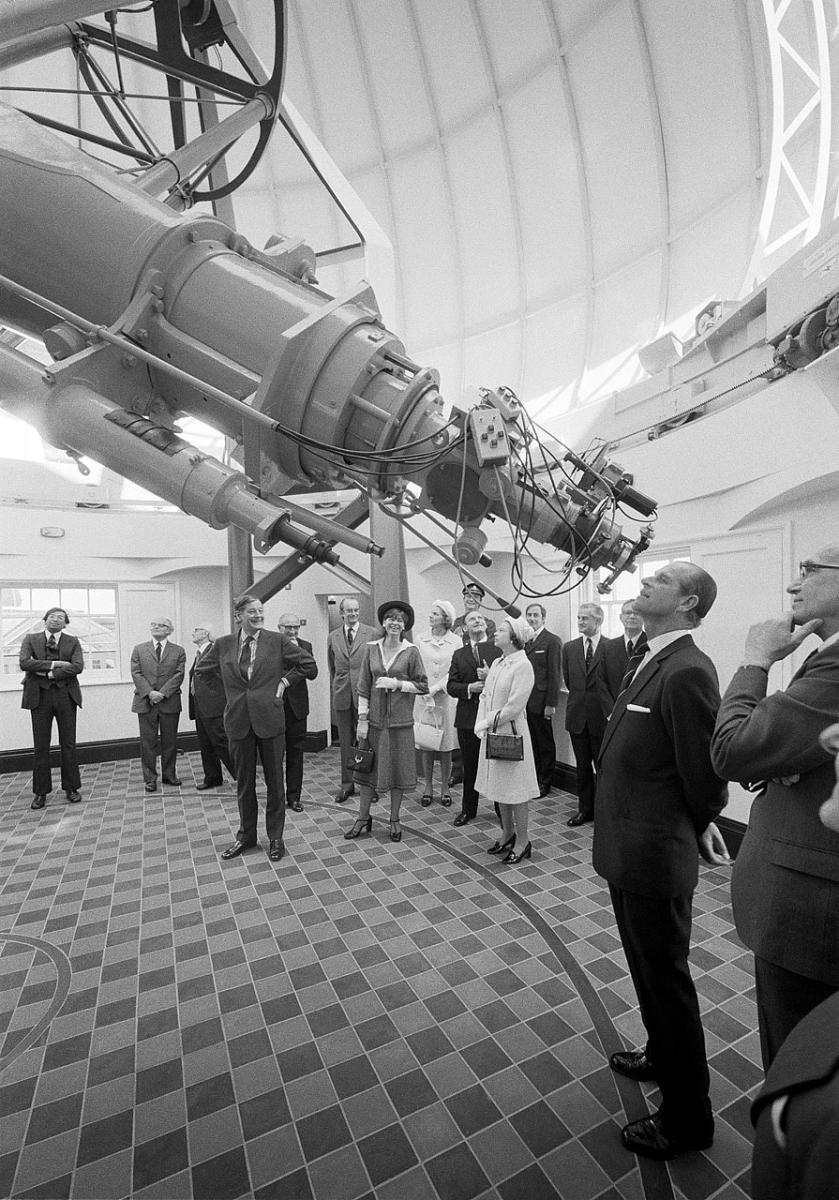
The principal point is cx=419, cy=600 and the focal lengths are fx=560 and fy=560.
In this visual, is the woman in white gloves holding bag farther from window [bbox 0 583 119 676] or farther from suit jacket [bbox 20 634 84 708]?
window [bbox 0 583 119 676]

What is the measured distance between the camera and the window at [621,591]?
15.1 feet

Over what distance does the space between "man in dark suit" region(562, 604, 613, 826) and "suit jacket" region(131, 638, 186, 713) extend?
13.0 ft

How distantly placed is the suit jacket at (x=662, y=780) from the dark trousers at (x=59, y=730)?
5415 millimetres

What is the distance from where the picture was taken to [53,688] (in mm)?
5512

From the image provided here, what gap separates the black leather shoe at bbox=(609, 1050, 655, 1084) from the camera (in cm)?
204

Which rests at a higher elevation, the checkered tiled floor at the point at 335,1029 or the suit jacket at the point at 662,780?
the suit jacket at the point at 662,780

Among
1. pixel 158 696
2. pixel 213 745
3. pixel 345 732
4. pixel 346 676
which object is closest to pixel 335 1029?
pixel 345 732

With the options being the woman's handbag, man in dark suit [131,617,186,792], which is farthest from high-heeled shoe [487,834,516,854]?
man in dark suit [131,617,186,792]

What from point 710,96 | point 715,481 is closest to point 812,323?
point 715,481

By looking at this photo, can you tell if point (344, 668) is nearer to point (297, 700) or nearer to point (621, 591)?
point (297, 700)

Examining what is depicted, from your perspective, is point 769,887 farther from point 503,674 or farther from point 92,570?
point 92,570

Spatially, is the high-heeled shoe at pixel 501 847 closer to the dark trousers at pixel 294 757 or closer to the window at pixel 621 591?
the dark trousers at pixel 294 757

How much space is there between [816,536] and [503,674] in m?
2.09

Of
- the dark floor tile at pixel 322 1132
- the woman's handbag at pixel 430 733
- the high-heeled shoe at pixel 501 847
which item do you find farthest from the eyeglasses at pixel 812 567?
the woman's handbag at pixel 430 733
